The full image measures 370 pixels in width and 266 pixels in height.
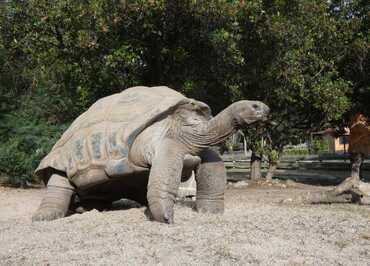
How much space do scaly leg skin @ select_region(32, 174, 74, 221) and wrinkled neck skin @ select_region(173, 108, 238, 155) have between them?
135 centimetres

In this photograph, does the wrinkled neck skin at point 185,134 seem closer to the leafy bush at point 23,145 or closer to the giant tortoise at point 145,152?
the giant tortoise at point 145,152

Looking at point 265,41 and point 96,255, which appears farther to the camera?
point 265,41

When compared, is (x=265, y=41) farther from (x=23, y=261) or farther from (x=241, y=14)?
(x=23, y=261)

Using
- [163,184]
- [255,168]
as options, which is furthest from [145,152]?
[255,168]

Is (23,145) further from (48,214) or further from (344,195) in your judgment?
(344,195)

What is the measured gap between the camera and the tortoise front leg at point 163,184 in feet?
13.0

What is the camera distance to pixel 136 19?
330 inches

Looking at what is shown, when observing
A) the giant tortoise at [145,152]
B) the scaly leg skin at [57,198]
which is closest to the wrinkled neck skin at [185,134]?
the giant tortoise at [145,152]

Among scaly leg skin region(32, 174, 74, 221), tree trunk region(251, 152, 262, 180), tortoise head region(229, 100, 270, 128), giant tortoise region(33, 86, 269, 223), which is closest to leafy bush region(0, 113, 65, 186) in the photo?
tree trunk region(251, 152, 262, 180)

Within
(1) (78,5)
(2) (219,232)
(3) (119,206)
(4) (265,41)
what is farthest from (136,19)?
(2) (219,232)

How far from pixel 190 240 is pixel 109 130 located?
1.52 metres

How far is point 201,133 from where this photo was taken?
439 centimetres

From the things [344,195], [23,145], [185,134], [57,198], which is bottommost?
[344,195]

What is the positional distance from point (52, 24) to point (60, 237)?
6119 mm
